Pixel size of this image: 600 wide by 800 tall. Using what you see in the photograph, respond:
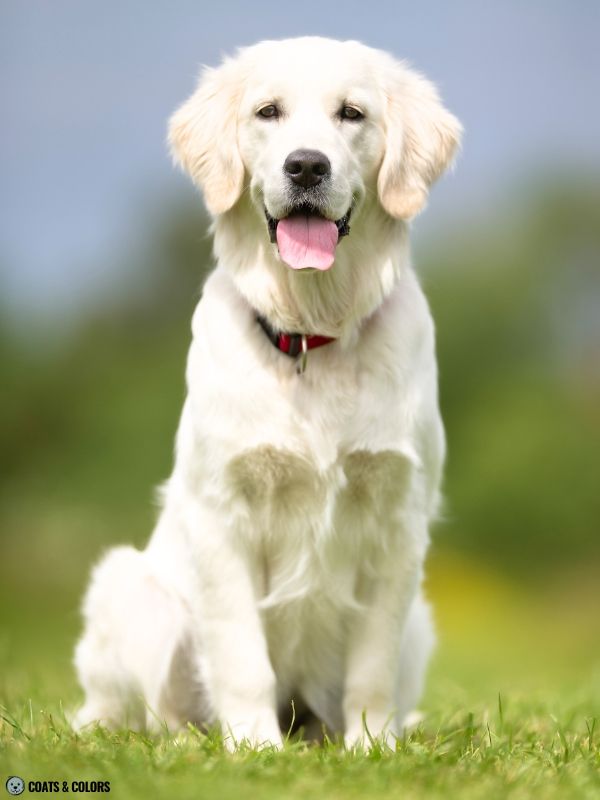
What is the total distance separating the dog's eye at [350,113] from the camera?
3.98 metres

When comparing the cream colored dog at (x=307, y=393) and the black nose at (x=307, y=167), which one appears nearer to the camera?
the black nose at (x=307, y=167)

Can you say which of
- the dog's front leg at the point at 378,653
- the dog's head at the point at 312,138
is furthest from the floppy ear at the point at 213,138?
the dog's front leg at the point at 378,653

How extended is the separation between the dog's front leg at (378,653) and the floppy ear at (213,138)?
137cm

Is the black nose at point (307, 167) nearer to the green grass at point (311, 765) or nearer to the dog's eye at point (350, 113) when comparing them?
the dog's eye at point (350, 113)

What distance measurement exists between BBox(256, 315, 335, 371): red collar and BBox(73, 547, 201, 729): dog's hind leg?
1.02 metres

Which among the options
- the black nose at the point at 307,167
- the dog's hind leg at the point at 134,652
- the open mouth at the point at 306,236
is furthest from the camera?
the dog's hind leg at the point at 134,652

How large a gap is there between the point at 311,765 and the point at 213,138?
2058 mm

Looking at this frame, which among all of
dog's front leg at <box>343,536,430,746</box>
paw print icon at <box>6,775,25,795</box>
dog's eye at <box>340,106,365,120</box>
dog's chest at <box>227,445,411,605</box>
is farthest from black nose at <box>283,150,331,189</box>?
paw print icon at <box>6,775,25,795</box>

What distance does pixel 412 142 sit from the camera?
4160 millimetres

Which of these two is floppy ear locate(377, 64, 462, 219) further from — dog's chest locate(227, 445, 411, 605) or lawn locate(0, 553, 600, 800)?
lawn locate(0, 553, 600, 800)

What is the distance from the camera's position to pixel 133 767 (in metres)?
3.20

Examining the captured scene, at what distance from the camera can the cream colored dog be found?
12.8ft

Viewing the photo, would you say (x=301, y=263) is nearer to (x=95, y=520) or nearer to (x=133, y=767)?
(x=133, y=767)

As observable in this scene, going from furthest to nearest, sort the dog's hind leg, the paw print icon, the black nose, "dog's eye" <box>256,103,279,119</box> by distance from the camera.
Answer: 1. the dog's hind leg
2. "dog's eye" <box>256,103,279,119</box>
3. the black nose
4. the paw print icon
